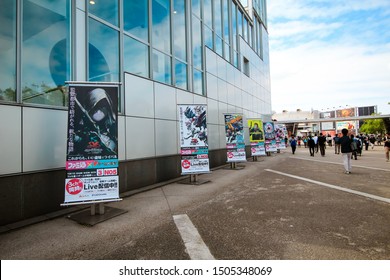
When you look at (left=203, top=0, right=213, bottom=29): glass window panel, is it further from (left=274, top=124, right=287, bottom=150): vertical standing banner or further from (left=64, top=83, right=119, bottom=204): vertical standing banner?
(left=274, top=124, right=287, bottom=150): vertical standing banner

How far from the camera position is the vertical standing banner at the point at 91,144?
16.1 feet

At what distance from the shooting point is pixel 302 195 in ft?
21.0

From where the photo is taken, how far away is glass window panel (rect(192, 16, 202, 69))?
12.5 meters

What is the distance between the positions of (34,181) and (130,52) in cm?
546

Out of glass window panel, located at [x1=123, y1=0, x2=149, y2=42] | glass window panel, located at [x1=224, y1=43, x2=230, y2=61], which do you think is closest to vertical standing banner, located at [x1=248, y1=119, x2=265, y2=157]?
glass window panel, located at [x1=224, y1=43, x2=230, y2=61]

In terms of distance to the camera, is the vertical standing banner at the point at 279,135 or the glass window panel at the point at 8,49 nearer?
the glass window panel at the point at 8,49

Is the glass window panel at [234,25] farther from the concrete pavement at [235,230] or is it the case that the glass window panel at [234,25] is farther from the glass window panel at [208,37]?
the concrete pavement at [235,230]

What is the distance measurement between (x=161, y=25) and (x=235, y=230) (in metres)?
9.43

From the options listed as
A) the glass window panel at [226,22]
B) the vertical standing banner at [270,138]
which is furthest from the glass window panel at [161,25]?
the vertical standing banner at [270,138]

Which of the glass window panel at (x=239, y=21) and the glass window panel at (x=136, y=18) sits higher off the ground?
the glass window panel at (x=239, y=21)

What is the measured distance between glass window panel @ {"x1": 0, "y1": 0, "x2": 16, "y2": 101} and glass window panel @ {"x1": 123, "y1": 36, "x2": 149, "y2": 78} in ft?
10.9

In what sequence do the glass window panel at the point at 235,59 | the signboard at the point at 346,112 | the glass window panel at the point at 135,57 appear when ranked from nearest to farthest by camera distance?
1. the glass window panel at the point at 135,57
2. the glass window panel at the point at 235,59
3. the signboard at the point at 346,112

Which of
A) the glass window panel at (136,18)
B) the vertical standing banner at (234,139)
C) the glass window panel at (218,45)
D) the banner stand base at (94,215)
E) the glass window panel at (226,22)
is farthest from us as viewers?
the glass window panel at (226,22)

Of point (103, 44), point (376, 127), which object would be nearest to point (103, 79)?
point (103, 44)
